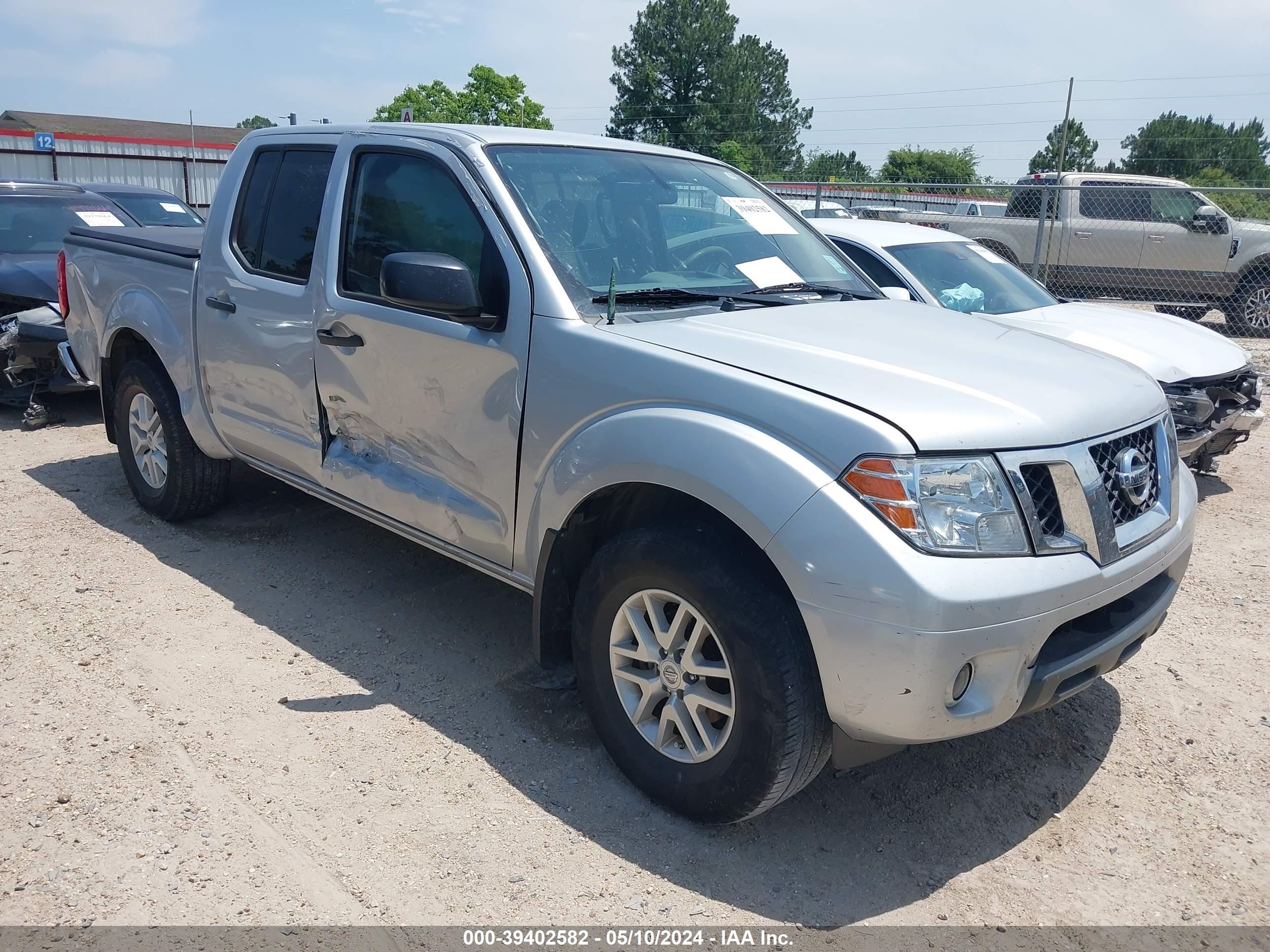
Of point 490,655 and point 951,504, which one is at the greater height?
point 951,504

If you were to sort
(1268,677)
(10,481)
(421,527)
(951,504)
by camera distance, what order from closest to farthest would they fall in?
→ (951,504), (421,527), (1268,677), (10,481)

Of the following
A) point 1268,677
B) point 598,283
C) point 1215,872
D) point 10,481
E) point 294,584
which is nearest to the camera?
point 1215,872

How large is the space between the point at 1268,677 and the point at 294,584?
4205 millimetres

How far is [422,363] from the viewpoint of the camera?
11.8ft

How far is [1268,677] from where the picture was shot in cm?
405

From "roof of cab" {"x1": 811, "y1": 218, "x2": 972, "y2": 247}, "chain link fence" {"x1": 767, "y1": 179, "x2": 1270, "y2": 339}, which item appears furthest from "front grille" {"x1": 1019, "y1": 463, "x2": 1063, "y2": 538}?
"chain link fence" {"x1": 767, "y1": 179, "x2": 1270, "y2": 339}

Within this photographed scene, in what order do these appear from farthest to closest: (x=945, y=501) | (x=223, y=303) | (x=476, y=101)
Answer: (x=476, y=101) → (x=223, y=303) → (x=945, y=501)

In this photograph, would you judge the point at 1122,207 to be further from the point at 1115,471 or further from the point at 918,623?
the point at 918,623

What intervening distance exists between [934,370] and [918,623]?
32.0 inches

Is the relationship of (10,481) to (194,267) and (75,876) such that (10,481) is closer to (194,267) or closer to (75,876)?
(194,267)

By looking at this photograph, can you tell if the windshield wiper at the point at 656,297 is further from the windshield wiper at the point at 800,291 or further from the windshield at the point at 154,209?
the windshield at the point at 154,209

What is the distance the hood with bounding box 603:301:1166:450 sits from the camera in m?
Result: 2.59

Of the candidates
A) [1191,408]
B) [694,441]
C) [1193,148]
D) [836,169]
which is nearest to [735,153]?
[836,169]

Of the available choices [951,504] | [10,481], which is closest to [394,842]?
[951,504]
